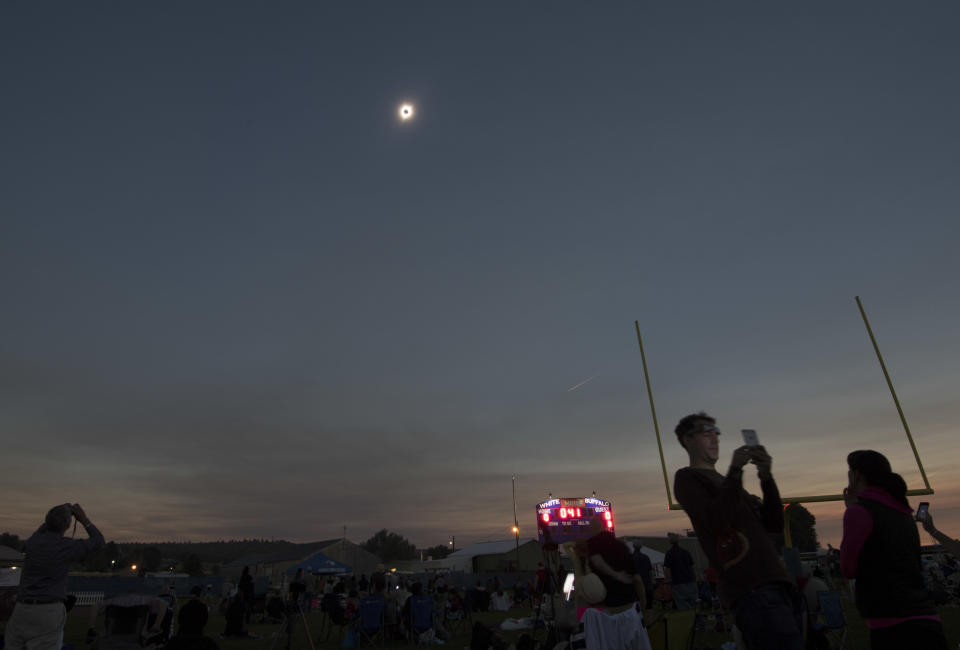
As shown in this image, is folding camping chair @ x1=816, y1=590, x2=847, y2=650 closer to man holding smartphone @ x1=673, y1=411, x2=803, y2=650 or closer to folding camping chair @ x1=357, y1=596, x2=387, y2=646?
man holding smartphone @ x1=673, y1=411, x2=803, y2=650

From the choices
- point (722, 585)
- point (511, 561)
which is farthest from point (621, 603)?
point (511, 561)

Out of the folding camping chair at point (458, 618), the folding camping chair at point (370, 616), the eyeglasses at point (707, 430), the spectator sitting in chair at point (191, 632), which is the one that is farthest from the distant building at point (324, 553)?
the eyeglasses at point (707, 430)

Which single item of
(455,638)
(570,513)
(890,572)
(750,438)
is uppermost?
(570,513)

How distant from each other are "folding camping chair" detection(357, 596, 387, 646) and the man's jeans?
39.1 feet

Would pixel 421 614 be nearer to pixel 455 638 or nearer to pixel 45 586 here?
pixel 455 638

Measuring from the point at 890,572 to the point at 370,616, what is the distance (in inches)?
477

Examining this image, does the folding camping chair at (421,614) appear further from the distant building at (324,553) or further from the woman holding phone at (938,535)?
the distant building at (324,553)

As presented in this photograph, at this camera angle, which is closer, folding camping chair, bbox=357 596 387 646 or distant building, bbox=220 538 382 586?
folding camping chair, bbox=357 596 387 646

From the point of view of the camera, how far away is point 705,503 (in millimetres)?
2994

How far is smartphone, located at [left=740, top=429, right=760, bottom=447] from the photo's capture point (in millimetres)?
3080

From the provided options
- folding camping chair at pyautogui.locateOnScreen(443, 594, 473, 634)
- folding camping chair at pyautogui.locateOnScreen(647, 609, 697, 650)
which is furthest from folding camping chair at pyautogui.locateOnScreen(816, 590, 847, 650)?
folding camping chair at pyautogui.locateOnScreen(443, 594, 473, 634)

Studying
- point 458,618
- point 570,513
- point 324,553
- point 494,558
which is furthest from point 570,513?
point 324,553

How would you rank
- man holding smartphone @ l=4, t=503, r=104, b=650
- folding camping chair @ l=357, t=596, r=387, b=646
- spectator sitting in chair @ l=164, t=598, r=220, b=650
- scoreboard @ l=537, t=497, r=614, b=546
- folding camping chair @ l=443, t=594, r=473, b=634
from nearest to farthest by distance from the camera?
spectator sitting in chair @ l=164, t=598, r=220, b=650 < man holding smartphone @ l=4, t=503, r=104, b=650 < folding camping chair @ l=357, t=596, r=387, b=646 < folding camping chair @ l=443, t=594, r=473, b=634 < scoreboard @ l=537, t=497, r=614, b=546

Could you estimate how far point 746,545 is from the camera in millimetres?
2832
